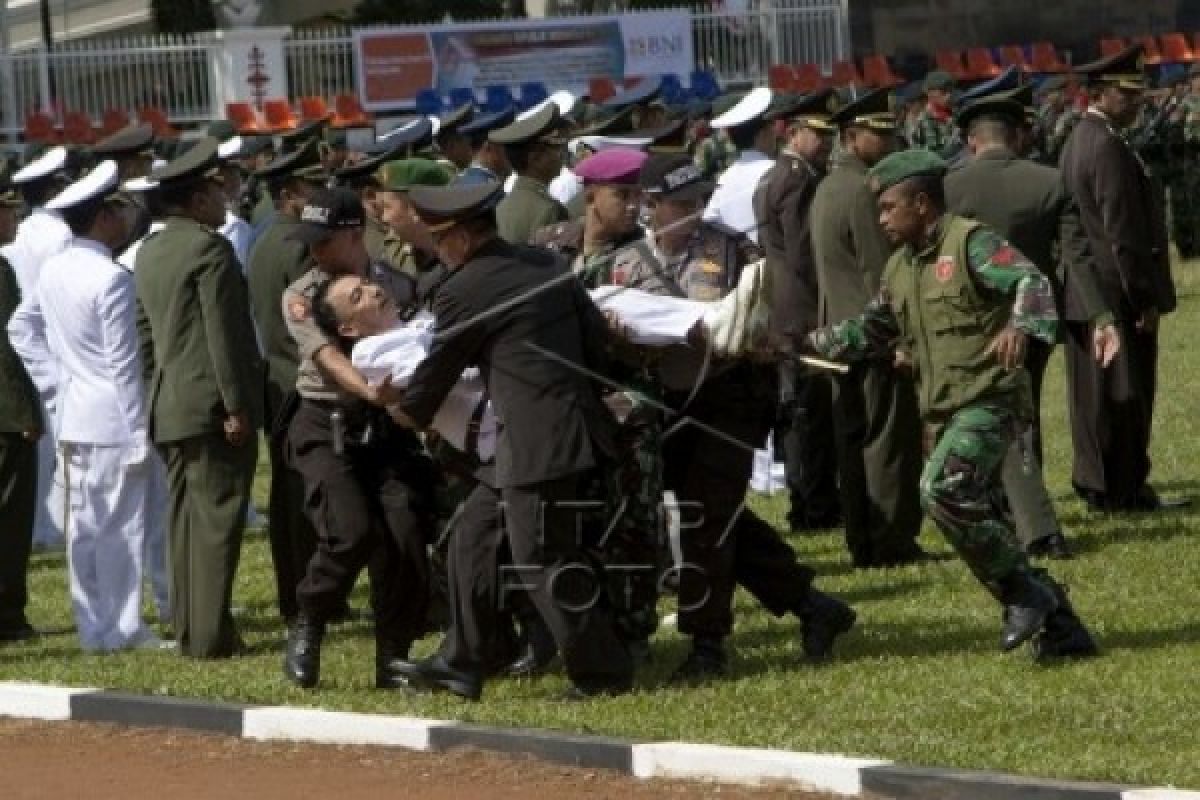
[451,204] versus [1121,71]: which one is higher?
[451,204]

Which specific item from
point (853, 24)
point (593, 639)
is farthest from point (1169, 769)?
point (853, 24)

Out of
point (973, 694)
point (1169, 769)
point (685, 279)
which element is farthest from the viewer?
point (685, 279)

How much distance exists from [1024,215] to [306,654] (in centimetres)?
431

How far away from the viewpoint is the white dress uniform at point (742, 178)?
16.6 meters

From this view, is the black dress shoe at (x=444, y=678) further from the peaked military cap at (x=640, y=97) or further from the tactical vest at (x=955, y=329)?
the peaked military cap at (x=640, y=97)

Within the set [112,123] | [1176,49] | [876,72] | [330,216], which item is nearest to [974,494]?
[330,216]

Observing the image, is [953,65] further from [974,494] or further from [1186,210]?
[974,494]

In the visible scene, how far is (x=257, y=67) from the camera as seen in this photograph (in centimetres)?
3925

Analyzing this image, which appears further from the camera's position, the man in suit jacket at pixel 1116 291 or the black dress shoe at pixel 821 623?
the man in suit jacket at pixel 1116 291

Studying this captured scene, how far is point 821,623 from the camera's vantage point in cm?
1134

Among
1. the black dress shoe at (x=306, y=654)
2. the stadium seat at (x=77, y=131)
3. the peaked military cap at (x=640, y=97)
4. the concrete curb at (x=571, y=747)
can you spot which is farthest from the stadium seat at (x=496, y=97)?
the concrete curb at (x=571, y=747)

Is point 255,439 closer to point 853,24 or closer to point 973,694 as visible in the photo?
point 973,694

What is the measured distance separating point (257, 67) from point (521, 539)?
29505 millimetres

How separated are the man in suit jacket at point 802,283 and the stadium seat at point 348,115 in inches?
629
